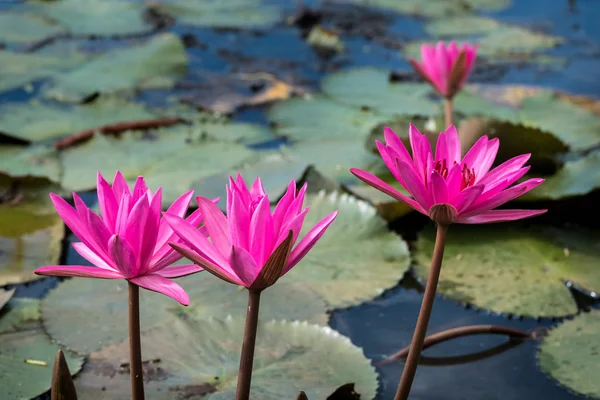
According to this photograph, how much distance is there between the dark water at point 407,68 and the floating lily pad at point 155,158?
0.41 m

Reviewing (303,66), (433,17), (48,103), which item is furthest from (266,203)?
(433,17)

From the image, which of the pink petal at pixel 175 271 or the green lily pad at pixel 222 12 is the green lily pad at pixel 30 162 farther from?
the green lily pad at pixel 222 12

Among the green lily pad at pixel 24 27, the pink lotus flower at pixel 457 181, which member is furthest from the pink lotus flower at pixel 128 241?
the green lily pad at pixel 24 27

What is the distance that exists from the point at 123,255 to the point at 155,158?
1691 millimetres

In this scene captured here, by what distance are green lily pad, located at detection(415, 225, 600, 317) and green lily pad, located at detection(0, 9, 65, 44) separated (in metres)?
2.62

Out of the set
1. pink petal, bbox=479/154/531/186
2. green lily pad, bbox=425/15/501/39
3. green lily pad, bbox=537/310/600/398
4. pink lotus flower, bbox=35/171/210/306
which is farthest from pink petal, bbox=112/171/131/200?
green lily pad, bbox=425/15/501/39

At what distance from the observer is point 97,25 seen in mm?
3971

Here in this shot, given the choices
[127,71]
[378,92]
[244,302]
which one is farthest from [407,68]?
[244,302]

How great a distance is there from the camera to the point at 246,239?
922 mm

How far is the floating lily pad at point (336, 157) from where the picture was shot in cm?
246

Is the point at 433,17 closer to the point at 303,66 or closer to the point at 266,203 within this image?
the point at 303,66

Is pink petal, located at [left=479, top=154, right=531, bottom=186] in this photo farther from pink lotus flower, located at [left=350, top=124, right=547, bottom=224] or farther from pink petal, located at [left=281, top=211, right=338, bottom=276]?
pink petal, located at [left=281, top=211, right=338, bottom=276]

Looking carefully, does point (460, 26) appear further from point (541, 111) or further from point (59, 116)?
point (59, 116)

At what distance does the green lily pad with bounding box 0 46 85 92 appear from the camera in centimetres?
314
